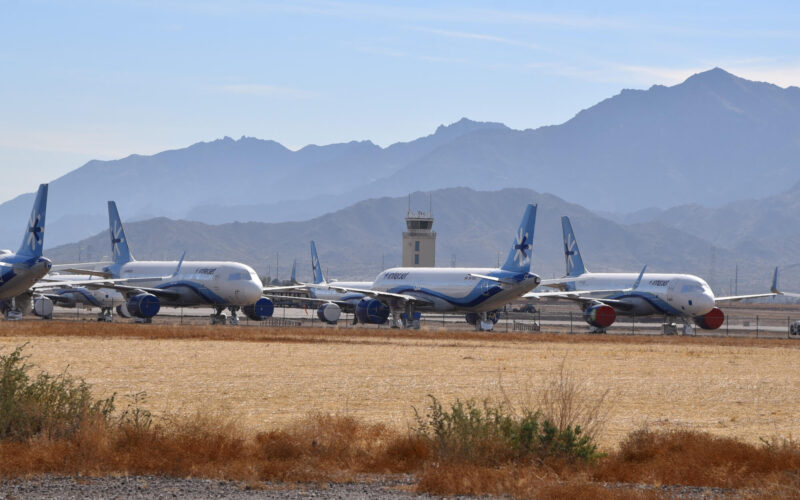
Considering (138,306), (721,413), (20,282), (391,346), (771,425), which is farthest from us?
(138,306)

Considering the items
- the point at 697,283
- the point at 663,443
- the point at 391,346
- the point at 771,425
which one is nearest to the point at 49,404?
the point at 663,443

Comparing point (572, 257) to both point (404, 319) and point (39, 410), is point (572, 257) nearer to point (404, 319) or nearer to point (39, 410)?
point (404, 319)

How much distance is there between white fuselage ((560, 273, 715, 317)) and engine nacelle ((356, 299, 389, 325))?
1578 cm

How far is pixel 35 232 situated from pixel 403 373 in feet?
107

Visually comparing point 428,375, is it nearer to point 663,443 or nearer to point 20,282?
point 663,443

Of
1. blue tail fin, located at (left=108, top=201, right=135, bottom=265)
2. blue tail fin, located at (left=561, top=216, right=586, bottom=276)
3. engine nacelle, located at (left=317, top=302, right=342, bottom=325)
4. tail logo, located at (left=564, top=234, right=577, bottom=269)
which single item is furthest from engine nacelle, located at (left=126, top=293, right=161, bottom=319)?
tail logo, located at (left=564, top=234, right=577, bottom=269)

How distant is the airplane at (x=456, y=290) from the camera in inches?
2761

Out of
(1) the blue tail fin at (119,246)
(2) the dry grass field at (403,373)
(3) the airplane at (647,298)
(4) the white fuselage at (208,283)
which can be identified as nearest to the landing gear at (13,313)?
(4) the white fuselage at (208,283)

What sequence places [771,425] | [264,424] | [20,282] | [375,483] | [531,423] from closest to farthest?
[375,483] < [531,423] < [264,424] < [771,425] < [20,282]

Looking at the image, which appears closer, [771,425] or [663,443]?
[663,443]

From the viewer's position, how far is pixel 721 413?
24.2 meters

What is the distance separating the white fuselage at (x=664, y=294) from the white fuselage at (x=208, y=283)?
80.1 ft

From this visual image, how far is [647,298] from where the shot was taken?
241ft

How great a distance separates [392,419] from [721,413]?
7.69 metres
